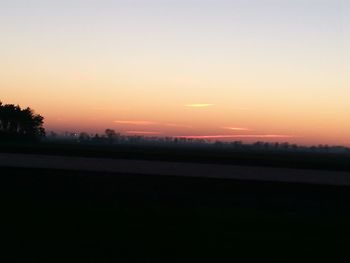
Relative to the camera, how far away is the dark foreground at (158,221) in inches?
404

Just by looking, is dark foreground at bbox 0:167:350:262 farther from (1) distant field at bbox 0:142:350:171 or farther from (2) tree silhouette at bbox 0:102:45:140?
(2) tree silhouette at bbox 0:102:45:140

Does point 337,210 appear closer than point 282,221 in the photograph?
No

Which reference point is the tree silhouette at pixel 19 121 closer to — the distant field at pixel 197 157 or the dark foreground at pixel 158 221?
the distant field at pixel 197 157

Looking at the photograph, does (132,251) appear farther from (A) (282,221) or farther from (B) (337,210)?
(B) (337,210)

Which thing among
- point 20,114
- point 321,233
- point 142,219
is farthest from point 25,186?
point 20,114

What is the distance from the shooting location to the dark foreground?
10.3 metres

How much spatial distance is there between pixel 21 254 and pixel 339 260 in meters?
5.10

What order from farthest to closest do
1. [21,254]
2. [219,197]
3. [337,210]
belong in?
[219,197] < [337,210] < [21,254]

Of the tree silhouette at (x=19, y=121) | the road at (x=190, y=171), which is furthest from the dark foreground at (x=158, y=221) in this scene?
the tree silhouette at (x=19, y=121)

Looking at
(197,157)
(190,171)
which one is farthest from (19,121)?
(190,171)

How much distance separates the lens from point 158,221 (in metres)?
13.6

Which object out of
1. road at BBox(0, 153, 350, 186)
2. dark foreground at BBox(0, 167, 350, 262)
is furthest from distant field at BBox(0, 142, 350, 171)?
dark foreground at BBox(0, 167, 350, 262)

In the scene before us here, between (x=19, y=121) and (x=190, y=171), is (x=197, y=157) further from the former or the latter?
(x=19, y=121)

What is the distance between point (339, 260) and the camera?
1004 cm
